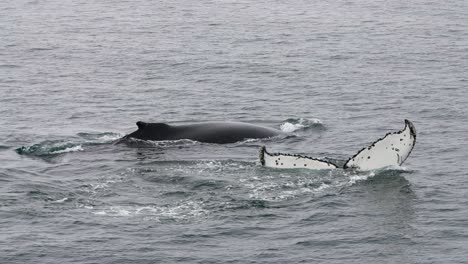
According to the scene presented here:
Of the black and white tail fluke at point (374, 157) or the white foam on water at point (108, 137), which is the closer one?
the black and white tail fluke at point (374, 157)

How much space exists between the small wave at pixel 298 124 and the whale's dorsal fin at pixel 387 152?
764cm

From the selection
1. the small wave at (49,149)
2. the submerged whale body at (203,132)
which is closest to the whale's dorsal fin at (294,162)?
the submerged whale body at (203,132)

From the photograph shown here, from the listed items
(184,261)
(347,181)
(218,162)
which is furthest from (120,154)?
(184,261)

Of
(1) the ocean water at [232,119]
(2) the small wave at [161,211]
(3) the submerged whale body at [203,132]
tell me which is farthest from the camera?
(3) the submerged whale body at [203,132]

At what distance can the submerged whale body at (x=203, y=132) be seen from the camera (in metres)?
30.6

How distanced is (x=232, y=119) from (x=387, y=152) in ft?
36.4

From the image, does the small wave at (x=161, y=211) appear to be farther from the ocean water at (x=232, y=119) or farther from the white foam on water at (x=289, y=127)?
the white foam on water at (x=289, y=127)

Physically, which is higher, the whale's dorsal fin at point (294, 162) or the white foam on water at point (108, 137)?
the whale's dorsal fin at point (294, 162)

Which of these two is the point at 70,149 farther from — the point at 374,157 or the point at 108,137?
the point at 374,157

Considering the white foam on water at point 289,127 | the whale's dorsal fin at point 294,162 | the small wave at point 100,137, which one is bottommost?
the white foam on water at point 289,127

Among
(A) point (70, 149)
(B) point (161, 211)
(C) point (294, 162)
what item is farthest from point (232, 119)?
(B) point (161, 211)

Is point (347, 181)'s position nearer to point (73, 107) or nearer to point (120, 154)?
point (120, 154)

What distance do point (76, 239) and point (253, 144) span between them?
947cm

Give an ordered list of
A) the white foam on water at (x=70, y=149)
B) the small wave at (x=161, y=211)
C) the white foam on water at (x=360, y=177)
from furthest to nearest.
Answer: the white foam on water at (x=70, y=149)
the white foam on water at (x=360, y=177)
the small wave at (x=161, y=211)
